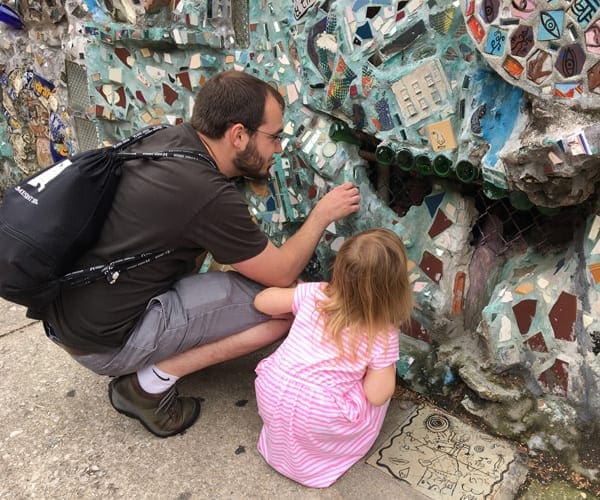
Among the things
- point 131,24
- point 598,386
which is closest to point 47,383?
point 131,24

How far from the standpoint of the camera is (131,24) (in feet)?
10.5

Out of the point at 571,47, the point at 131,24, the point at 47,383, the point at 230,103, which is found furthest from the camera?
the point at 131,24

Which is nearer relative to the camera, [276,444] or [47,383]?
[276,444]

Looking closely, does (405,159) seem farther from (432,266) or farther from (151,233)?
(151,233)

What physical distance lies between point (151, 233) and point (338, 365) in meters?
0.80

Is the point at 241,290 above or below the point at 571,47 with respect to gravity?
below

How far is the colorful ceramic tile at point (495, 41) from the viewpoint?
175 centimetres

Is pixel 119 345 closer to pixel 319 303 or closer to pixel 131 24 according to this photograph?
pixel 319 303

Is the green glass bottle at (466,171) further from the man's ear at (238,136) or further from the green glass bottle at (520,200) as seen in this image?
the man's ear at (238,136)

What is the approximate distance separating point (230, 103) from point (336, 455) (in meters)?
1.33

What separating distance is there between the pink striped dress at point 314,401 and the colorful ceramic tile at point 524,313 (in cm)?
53

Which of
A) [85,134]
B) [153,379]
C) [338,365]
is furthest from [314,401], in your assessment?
[85,134]

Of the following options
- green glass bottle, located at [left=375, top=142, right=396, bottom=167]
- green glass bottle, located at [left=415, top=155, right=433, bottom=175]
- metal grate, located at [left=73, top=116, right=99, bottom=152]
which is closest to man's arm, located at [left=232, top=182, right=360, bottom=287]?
green glass bottle, located at [left=375, top=142, right=396, bottom=167]

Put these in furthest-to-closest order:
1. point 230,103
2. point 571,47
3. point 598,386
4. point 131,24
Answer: point 131,24 → point 230,103 → point 598,386 → point 571,47
